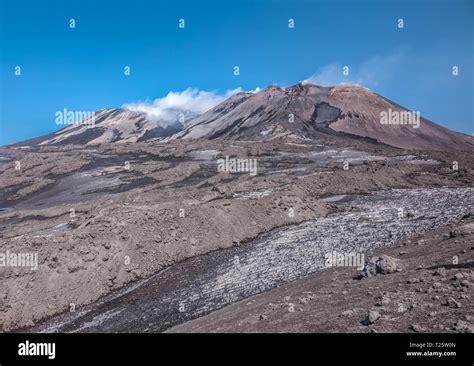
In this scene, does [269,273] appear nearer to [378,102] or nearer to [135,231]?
→ [135,231]

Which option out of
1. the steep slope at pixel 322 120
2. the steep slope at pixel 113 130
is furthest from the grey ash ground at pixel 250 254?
the steep slope at pixel 113 130

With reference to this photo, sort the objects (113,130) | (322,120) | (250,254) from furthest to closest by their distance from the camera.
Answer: (113,130)
(322,120)
(250,254)

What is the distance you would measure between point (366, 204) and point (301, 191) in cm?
508

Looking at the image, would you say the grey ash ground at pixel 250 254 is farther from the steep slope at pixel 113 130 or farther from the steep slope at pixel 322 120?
the steep slope at pixel 113 130

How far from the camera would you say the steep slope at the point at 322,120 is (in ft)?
256

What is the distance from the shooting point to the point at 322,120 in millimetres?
85812

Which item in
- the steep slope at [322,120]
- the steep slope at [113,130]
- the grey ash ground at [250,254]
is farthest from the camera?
the steep slope at [113,130]

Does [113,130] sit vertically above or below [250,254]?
above

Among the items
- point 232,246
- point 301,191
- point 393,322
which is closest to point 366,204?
point 301,191

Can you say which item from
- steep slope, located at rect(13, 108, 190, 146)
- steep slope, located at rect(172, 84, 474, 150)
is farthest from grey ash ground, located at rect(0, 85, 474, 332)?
steep slope, located at rect(13, 108, 190, 146)

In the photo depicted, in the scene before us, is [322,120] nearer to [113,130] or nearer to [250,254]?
[113,130]

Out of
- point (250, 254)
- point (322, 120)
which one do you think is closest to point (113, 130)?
point (322, 120)
